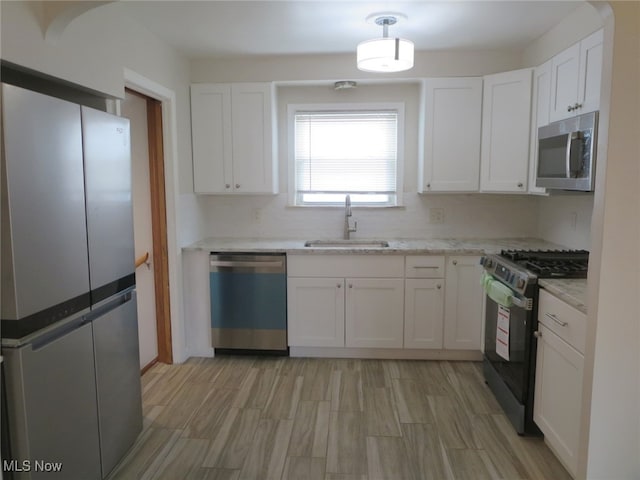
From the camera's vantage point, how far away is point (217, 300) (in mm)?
3449

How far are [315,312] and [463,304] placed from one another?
1.17 meters

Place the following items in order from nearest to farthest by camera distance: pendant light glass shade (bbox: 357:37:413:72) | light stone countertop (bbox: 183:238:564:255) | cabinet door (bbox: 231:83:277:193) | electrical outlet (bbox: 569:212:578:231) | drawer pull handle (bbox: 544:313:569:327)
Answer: drawer pull handle (bbox: 544:313:569:327)
pendant light glass shade (bbox: 357:37:413:72)
electrical outlet (bbox: 569:212:578:231)
light stone countertop (bbox: 183:238:564:255)
cabinet door (bbox: 231:83:277:193)

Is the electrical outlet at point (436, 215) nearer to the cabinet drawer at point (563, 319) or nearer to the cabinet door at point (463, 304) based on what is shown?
the cabinet door at point (463, 304)

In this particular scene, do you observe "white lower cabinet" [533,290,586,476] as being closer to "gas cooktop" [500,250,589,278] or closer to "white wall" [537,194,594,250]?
"gas cooktop" [500,250,589,278]

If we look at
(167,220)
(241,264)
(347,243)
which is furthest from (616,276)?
(167,220)

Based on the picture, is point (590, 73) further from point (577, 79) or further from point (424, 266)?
point (424, 266)

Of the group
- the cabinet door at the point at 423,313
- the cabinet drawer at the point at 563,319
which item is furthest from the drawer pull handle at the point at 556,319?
the cabinet door at the point at 423,313

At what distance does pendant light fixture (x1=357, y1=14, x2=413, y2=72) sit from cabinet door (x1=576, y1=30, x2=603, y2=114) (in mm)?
980

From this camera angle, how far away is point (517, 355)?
7.96 ft

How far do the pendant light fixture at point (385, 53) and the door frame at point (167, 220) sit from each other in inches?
58.4

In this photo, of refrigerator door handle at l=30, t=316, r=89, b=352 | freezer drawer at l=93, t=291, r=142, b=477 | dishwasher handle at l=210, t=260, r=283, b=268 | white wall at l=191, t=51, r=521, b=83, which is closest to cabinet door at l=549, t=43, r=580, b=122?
white wall at l=191, t=51, r=521, b=83

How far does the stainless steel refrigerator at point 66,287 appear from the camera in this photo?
1.48 m

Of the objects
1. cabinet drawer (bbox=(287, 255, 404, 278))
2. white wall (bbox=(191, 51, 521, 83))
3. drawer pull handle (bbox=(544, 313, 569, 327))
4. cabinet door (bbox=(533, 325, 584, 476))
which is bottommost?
cabinet door (bbox=(533, 325, 584, 476))

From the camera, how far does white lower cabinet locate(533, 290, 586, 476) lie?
6.26 ft
